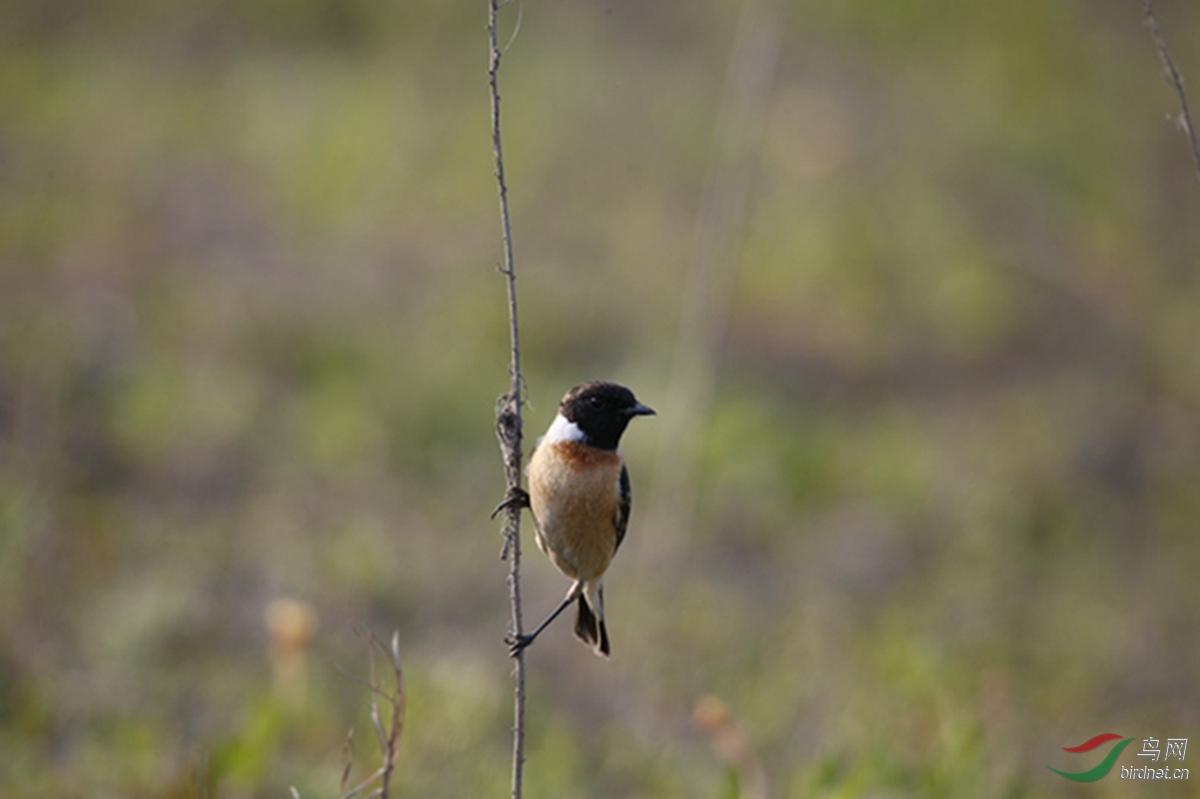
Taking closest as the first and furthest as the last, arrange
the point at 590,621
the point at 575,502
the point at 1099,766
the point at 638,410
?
1. the point at 575,502
2. the point at 638,410
3. the point at 590,621
4. the point at 1099,766

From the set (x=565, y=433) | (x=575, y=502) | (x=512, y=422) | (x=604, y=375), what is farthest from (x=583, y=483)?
(x=604, y=375)

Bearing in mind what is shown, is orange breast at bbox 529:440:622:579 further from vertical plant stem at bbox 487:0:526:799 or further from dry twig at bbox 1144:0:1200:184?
dry twig at bbox 1144:0:1200:184

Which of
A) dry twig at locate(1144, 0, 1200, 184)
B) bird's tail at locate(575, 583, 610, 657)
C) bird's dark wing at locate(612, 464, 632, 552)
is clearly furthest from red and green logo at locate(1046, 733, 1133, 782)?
dry twig at locate(1144, 0, 1200, 184)

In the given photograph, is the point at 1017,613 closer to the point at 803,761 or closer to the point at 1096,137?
the point at 803,761

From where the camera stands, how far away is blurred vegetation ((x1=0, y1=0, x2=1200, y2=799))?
592cm

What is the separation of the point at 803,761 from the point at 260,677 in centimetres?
237

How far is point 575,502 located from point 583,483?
7 centimetres

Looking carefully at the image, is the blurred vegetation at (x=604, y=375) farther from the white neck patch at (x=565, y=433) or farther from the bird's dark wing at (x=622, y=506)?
the white neck patch at (x=565, y=433)

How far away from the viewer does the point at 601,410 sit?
173 inches

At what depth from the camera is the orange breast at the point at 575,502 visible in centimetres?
427

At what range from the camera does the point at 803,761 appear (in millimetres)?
5973

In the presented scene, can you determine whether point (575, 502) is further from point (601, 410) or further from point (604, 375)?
point (604, 375)

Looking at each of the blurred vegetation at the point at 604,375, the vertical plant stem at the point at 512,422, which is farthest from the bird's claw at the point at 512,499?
the blurred vegetation at the point at 604,375

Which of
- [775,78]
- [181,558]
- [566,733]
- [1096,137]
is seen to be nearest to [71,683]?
[181,558]
